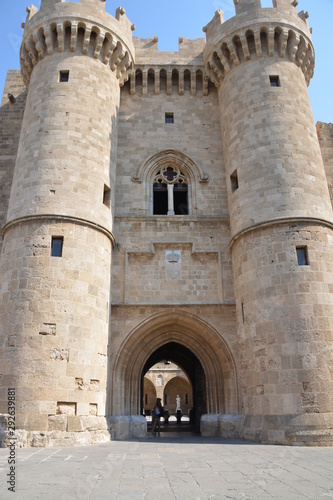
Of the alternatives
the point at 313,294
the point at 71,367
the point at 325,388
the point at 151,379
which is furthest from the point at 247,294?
the point at 151,379

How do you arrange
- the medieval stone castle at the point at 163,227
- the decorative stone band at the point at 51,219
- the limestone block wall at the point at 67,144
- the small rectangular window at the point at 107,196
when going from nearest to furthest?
the medieval stone castle at the point at 163,227
the decorative stone band at the point at 51,219
the limestone block wall at the point at 67,144
the small rectangular window at the point at 107,196

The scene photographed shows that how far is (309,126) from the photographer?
506 inches

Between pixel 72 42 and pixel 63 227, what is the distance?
646cm

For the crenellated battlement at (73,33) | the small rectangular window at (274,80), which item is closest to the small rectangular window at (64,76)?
the crenellated battlement at (73,33)

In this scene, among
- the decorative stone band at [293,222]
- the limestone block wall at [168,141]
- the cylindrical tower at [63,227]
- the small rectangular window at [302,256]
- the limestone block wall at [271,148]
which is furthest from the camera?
the limestone block wall at [168,141]

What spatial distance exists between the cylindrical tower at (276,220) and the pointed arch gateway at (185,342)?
784mm

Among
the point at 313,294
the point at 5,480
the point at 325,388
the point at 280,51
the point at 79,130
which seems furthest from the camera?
the point at 280,51

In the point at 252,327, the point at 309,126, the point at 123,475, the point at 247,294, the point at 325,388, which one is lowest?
the point at 123,475

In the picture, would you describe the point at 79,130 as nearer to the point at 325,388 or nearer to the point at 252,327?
the point at 252,327

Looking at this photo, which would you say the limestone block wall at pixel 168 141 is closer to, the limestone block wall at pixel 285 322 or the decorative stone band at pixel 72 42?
the decorative stone band at pixel 72 42

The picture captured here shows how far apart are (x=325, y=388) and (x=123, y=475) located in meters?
5.69

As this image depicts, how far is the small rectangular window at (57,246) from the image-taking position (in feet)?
34.7

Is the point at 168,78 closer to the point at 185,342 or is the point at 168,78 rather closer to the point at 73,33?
the point at 73,33

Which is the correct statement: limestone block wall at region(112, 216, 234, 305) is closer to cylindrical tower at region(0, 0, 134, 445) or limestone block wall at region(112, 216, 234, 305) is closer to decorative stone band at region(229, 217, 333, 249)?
cylindrical tower at region(0, 0, 134, 445)
